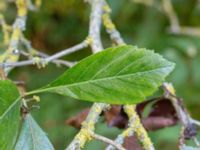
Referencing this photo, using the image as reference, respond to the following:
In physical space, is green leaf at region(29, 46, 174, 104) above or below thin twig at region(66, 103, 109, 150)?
above

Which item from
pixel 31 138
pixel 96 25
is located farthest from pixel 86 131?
pixel 96 25

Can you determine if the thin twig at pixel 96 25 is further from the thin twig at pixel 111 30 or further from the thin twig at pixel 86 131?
the thin twig at pixel 86 131

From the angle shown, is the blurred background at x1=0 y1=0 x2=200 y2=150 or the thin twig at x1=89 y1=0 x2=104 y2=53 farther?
the blurred background at x1=0 y1=0 x2=200 y2=150

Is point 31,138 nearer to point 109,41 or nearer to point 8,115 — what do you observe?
point 8,115

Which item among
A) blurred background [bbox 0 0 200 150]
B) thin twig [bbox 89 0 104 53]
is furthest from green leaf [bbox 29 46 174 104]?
blurred background [bbox 0 0 200 150]

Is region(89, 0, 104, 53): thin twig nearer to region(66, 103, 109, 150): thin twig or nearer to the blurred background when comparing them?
region(66, 103, 109, 150): thin twig
